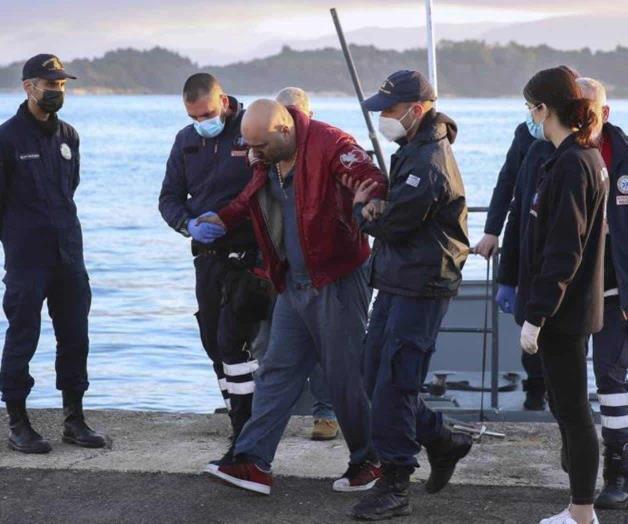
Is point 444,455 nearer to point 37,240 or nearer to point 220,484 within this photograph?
point 220,484

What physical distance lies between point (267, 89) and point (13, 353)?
290 ft

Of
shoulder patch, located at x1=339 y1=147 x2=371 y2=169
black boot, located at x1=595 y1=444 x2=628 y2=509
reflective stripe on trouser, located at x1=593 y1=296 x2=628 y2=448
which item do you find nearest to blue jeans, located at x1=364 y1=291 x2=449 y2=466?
shoulder patch, located at x1=339 y1=147 x2=371 y2=169

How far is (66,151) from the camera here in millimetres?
6410

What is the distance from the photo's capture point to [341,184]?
213 inches

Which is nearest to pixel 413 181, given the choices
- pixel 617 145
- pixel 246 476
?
pixel 617 145

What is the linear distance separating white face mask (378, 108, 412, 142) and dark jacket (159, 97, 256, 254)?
113cm

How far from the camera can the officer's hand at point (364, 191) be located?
203 inches

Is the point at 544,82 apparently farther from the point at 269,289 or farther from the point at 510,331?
the point at 510,331

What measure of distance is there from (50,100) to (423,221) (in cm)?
209

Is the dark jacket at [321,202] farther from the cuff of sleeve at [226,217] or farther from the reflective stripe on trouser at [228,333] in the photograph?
the reflective stripe on trouser at [228,333]

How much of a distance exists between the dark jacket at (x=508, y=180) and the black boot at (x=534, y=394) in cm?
210

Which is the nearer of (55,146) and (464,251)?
(464,251)

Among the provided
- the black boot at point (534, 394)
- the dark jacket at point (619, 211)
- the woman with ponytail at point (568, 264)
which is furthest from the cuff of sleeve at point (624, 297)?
the black boot at point (534, 394)

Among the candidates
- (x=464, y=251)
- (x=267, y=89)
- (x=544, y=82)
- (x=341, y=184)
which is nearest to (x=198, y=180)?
(x=341, y=184)
